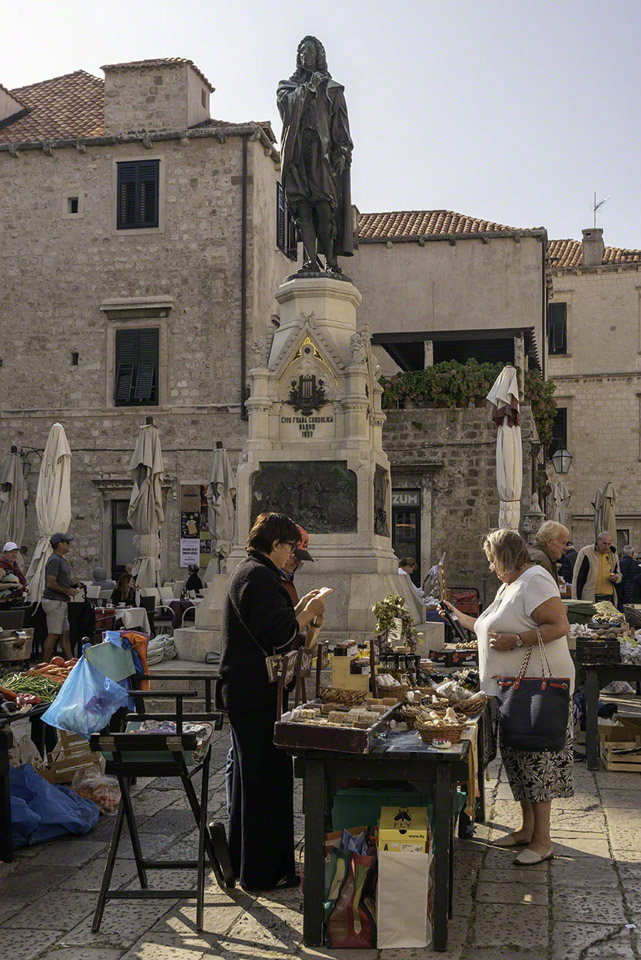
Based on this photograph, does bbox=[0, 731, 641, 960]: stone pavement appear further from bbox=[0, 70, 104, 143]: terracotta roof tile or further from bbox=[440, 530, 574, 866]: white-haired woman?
bbox=[0, 70, 104, 143]: terracotta roof tile

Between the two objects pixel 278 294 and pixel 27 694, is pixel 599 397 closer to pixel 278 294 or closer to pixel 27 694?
pixel 278 294

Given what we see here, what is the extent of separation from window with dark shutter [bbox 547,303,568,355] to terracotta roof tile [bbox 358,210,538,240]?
9.53 m

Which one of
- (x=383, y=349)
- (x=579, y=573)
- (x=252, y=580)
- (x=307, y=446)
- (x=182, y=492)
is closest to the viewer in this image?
(x=252, y=580)

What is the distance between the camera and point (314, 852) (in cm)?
429

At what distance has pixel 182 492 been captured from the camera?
963 inches

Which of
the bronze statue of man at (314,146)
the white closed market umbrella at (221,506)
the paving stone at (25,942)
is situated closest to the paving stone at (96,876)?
the paving stone at (25,942)

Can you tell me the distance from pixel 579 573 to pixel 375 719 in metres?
8.22

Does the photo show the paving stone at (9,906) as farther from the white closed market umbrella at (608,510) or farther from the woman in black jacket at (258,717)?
the white closed market umbrella at (608,510)

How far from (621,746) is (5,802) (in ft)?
13.9

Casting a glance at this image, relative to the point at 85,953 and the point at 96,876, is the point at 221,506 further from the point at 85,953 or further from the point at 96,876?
the point at 85,953

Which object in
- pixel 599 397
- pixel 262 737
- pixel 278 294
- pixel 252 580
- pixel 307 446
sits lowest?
pixel 262 737

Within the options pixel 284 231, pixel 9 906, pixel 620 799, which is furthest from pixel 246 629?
pixel 284 231

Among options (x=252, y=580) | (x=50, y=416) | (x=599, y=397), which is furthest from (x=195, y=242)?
(x=252, y=580)

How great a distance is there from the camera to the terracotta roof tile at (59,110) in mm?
26203
